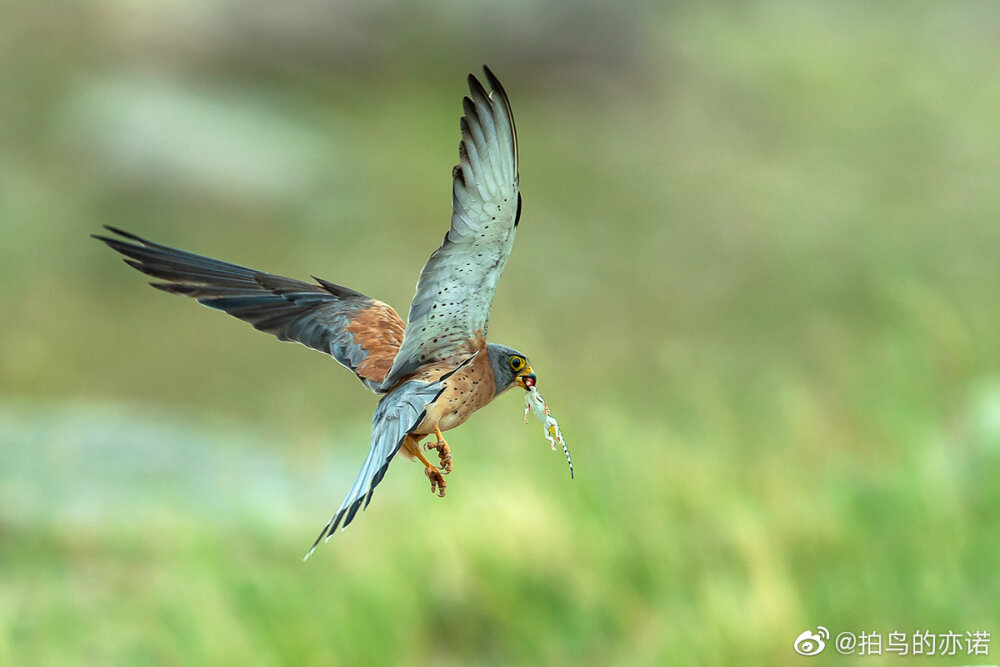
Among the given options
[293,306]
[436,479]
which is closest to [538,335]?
[293,306]

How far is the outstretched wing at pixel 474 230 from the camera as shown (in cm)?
55

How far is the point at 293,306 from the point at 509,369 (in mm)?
205

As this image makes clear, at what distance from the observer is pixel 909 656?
6.72 ft

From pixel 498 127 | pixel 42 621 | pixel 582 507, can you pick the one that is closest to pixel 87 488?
pixel 42 621

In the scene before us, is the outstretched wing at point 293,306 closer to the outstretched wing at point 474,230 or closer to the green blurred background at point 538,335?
the outstretched wing at point 474,230

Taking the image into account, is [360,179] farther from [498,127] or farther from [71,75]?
[498,127]

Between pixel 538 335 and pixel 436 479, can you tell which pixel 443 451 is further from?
pixel 538 335

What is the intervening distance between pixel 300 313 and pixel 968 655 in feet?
5.22

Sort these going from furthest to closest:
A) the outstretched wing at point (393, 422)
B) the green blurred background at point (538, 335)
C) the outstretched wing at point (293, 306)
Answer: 1. the green blurred background at point (538, 335)
2. the outstretched wing at point (293, 306)
3. the outstretched wing at point (393, 422)

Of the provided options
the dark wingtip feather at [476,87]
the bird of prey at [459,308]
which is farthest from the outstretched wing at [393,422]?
the dark wingtip feather at [476,87]

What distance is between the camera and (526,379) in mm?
581

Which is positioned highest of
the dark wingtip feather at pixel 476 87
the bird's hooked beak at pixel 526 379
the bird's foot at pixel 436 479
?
the dark wingtip feather at pixel 476 87

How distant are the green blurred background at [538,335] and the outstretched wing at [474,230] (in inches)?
58.9

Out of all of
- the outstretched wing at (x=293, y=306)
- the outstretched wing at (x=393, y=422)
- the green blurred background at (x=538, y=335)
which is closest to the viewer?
the outstretched wing at (x=393, y=422)
